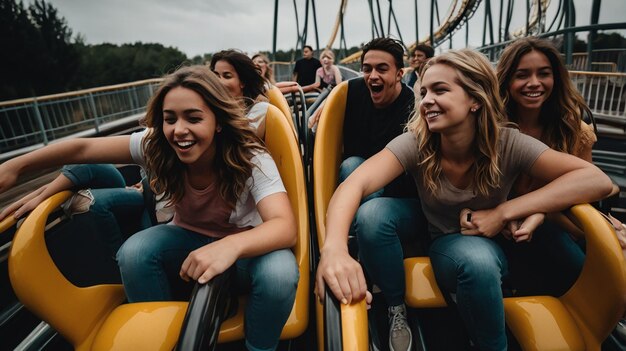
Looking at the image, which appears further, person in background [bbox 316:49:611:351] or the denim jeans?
the denim jeans

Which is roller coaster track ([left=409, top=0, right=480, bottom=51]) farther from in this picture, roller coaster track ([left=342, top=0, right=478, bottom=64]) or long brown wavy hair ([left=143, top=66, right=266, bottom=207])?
long brown wavy hair ([left=143, top=66, right=266, bottom=207])

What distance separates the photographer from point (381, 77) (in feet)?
6.05

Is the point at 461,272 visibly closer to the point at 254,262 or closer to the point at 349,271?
the point at 349,271

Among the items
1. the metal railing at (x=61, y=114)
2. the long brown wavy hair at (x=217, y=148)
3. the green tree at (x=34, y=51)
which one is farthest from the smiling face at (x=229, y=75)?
the green tree at (x=34, y=51)

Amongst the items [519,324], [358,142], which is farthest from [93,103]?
[519,324]

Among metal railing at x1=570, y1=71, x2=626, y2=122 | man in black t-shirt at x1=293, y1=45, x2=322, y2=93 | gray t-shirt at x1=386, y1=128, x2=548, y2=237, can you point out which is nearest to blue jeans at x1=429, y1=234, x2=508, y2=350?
gray t-shirt at x1=386, y1=128, x2=548, y2=237

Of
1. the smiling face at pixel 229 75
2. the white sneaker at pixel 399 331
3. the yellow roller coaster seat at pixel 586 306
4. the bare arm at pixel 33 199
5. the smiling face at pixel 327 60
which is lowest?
the white sneaker at pixel 399 331

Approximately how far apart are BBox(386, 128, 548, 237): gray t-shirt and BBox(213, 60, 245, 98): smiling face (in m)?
0.95

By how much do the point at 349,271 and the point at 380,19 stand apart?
1461 centimetres

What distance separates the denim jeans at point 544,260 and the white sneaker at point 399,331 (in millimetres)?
433

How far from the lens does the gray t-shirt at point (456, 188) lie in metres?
1.17

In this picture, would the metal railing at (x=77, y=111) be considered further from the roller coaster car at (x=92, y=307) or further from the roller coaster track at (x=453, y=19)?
the roller coaster track at (x=453, y=19)

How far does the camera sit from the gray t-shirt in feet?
3.82

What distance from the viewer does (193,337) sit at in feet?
2.43
